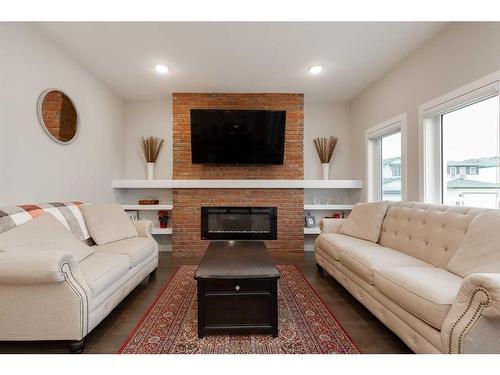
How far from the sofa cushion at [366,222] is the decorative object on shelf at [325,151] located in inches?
50.5

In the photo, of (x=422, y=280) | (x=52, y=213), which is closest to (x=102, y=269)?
(x=52, y=213)

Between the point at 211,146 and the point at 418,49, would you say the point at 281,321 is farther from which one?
the point at 418,49

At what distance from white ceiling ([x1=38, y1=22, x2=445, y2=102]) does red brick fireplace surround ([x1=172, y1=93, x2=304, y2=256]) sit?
25cm

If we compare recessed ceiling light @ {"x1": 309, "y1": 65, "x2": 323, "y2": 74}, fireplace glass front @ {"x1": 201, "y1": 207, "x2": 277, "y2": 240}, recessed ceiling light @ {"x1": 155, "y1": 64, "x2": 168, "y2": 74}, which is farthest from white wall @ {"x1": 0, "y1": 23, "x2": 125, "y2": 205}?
recessed ceiling light @ {"x1": 309, "y1": 65, "x2": 323, "y2": 74}

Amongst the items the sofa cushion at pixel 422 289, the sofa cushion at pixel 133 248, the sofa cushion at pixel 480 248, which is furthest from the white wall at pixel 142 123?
Result: the sofa cushion at pixel 480 248

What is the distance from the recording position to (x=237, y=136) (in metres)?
3.79

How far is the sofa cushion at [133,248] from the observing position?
7.61 ft

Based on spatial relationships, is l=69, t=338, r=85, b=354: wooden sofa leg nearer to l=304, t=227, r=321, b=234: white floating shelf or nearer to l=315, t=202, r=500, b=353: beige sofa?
l=315, t=202, r=500, b=353: beige sofa

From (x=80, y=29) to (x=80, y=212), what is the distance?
1810mm

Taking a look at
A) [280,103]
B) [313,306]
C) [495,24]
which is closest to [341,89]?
[280,103]

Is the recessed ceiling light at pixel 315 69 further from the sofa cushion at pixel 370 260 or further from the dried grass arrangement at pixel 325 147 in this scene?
the sofa cushion at pixel 370 260

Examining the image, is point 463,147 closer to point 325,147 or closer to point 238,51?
point 325,147

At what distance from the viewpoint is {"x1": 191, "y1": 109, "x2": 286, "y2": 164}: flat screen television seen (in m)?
3.73

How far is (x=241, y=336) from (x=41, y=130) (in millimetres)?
2673
